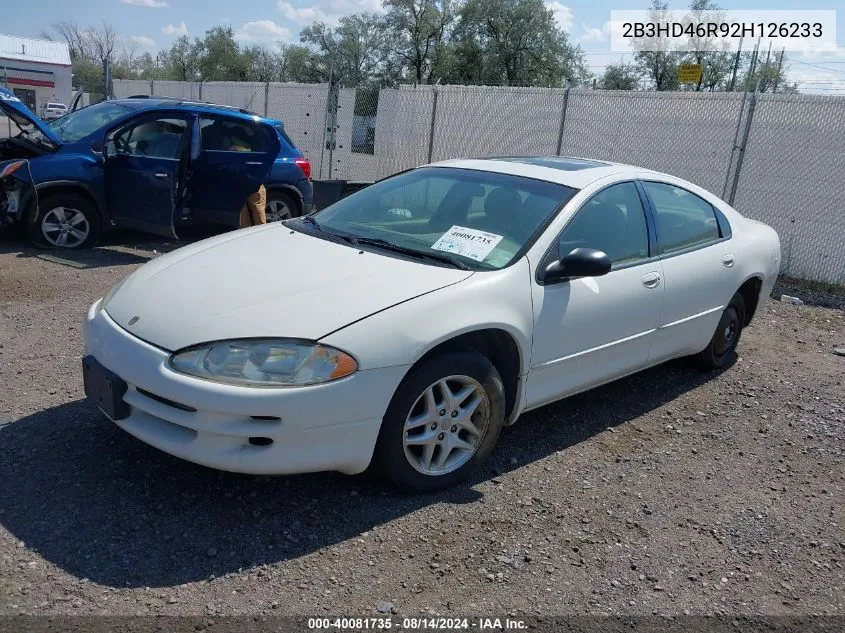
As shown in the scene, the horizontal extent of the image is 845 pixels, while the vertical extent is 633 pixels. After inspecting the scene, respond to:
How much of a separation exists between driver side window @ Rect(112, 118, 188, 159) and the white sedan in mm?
4206

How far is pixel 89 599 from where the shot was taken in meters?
2.64

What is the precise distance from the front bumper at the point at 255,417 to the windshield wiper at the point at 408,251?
0.78m

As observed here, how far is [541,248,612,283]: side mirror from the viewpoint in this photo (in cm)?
374

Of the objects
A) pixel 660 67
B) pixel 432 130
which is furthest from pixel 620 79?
pixel 432 130

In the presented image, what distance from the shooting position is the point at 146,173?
25.4ft

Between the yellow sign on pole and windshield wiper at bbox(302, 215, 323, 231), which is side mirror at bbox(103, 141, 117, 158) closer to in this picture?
windshield wiper at bbox(302, 215, 323, 231)

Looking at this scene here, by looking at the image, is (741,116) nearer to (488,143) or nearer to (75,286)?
(488,143)

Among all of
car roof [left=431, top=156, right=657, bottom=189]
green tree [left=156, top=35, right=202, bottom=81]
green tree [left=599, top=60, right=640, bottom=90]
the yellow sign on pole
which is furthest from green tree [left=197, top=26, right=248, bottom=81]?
car roof [left=431, top=156, right=657, bottom=189]

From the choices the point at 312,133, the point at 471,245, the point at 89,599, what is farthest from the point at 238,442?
the point at 312,133

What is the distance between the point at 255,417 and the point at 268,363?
0.72 feet

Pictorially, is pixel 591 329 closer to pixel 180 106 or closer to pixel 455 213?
pixel 455 213

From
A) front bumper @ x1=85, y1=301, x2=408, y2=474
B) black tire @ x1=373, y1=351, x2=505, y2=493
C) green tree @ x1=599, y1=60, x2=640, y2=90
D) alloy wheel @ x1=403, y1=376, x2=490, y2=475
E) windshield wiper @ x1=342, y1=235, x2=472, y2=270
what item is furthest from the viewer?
green tree @ x1=599, y1=60, x2=640, y2=90

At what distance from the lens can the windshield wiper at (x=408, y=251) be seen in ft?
12.2

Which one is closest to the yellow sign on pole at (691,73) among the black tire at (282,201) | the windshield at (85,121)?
the black tire at (282,201)
